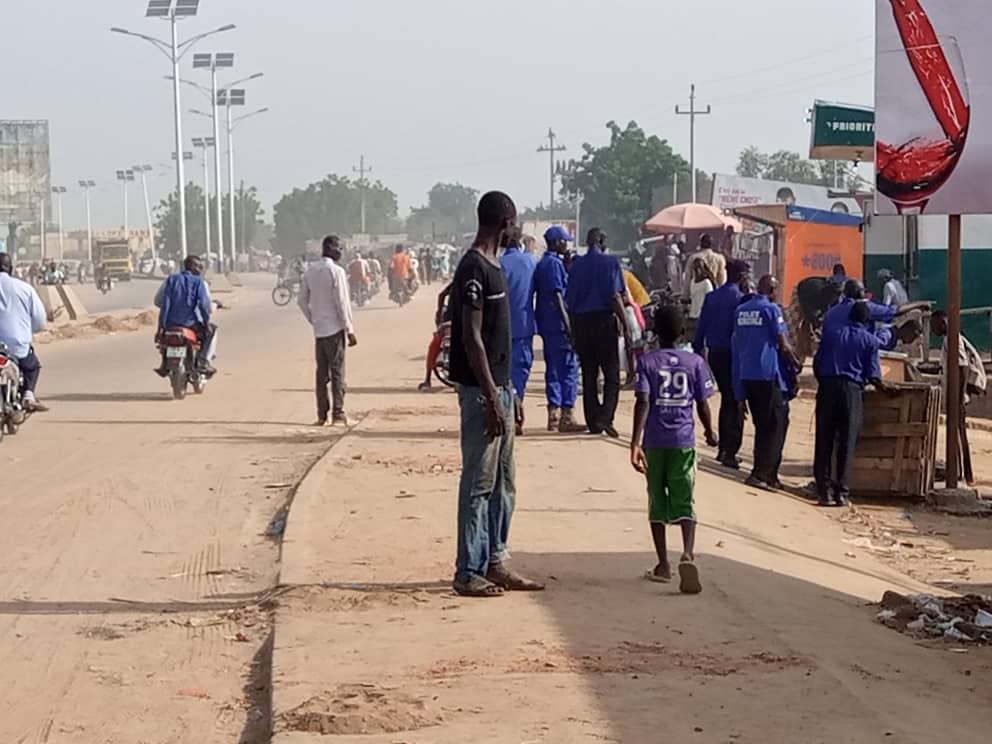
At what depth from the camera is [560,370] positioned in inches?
542

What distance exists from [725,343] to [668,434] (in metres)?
5.80

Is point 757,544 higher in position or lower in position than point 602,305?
lower

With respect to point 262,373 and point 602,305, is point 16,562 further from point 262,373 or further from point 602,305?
point 262,373

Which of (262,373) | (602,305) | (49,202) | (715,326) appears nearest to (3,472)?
(602,305)

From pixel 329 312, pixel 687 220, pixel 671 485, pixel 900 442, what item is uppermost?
pixel 687 220

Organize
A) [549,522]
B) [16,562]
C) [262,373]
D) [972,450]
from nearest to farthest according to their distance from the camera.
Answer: [16,562] < [549,522] < [972,450] < [262,373]

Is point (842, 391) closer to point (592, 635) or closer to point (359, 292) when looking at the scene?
point (592, 635)

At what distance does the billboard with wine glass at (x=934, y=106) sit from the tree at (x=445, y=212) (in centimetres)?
14940

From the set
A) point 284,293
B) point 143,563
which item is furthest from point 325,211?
point 143,563

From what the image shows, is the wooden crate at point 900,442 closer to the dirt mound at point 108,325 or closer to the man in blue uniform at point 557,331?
the man in blue uniform at point 557,331

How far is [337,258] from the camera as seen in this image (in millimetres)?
15891

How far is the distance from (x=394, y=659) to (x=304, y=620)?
909mm

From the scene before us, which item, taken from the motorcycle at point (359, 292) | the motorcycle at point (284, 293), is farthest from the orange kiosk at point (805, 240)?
the motorcycle at point (284, 293)

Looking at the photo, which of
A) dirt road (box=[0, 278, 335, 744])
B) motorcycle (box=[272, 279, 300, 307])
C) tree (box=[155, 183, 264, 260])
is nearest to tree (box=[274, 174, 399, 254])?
tree (box=[155, 183, 264, 260])
